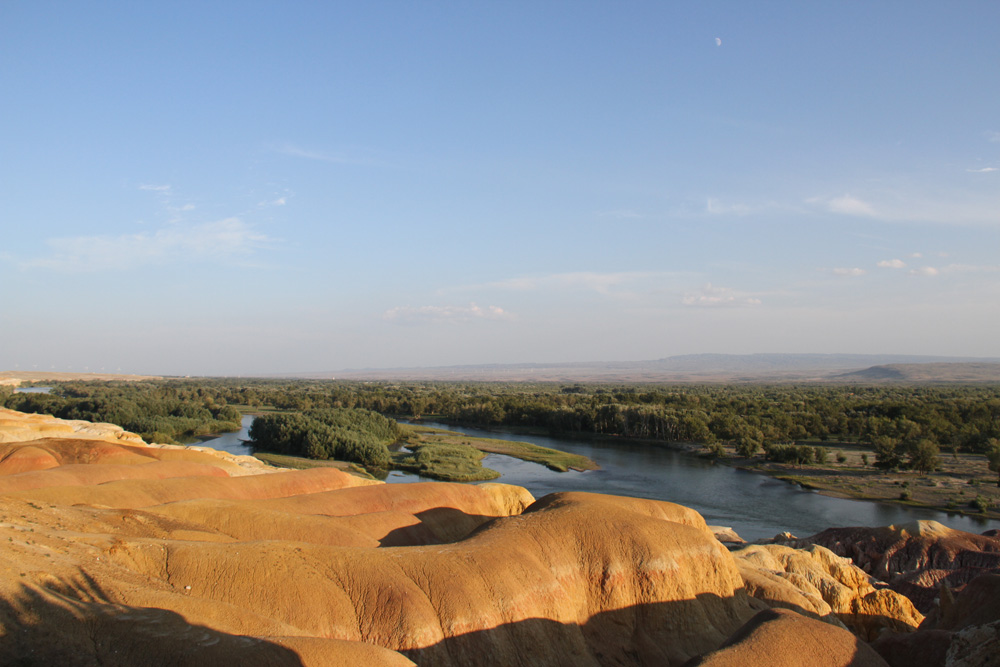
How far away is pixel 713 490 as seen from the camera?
212ft

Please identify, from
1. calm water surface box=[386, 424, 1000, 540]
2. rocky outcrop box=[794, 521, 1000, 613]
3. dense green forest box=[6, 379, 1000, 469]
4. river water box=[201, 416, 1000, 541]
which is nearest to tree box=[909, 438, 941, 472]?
dense green forest box=[6, 379, 1000, 469]

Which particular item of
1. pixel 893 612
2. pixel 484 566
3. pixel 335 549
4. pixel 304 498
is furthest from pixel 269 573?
pixel 893 612

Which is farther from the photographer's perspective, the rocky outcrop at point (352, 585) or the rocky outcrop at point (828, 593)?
the rocky outcrop at point (828, 593)

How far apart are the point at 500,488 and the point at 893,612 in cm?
1820

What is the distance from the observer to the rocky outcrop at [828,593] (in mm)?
25469

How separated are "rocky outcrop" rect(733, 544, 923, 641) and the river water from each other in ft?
63.3

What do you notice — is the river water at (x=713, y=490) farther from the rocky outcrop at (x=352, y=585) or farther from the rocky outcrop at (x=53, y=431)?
the rocky outcrop at (x=352, y=585)

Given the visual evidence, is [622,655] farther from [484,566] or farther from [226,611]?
[226,611]

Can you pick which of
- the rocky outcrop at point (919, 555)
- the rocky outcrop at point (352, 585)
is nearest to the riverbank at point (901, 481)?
the rocky outcrop at point (919, 555)

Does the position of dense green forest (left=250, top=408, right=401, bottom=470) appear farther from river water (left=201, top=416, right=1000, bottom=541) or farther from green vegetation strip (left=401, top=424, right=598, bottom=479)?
green vegetation strip (left=401, top=424, right=598, bottom=479)

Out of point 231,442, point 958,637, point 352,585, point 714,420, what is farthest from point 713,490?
point 231,442

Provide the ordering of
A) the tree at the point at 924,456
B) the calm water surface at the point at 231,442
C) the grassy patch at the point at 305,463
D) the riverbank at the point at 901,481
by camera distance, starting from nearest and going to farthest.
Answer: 1. the riverbank at the point at 901,481
2. the grassy patch at the point at 305,463
3. the tree at the point at 924,456
4. the calm water surface at the point at 231,442

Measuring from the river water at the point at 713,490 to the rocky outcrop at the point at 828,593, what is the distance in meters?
19.3

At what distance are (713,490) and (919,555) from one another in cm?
3105
